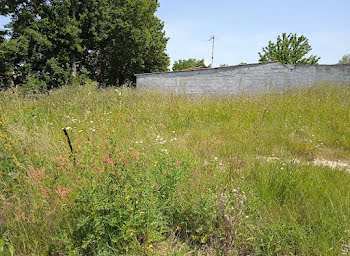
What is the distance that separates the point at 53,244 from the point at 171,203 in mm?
1073

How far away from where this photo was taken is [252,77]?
522 inches

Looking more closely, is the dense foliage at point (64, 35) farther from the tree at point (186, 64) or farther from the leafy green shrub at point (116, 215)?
the tree at point (186, 64)

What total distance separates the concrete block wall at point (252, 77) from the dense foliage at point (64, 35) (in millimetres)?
8371

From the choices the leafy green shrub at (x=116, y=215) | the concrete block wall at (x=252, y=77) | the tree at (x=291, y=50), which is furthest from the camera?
the tree at (x=291, y=50)

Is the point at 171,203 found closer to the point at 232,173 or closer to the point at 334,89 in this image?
the point at 232,173

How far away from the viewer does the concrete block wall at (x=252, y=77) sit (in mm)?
12047

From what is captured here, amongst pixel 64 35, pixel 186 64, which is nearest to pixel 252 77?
pixel 64 35

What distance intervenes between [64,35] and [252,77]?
54.8 feet

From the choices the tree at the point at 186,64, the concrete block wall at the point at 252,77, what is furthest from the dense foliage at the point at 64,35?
the tree at the point at 186,64

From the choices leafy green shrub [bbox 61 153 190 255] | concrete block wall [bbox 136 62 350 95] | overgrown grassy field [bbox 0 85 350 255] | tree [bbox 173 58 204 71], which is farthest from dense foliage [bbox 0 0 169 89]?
tree [bbox 173 58 204 71]

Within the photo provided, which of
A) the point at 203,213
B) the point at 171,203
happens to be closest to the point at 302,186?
the point at 203,213

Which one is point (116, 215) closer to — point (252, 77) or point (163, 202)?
point (163, 202)

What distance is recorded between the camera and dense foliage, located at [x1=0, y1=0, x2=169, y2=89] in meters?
17.0

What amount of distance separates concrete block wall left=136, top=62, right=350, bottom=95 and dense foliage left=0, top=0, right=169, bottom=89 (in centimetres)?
837
